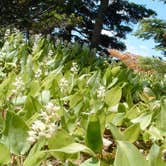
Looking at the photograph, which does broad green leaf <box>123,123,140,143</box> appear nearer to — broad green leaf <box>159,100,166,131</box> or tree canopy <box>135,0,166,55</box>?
broad green leaf <box>159,100,166,131</box>

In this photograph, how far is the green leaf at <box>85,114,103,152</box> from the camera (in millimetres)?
2084

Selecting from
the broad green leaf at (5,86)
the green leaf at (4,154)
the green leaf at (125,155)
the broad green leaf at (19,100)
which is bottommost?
the green leaf at (4,154)

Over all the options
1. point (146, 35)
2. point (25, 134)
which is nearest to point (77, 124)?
point (25, 134)

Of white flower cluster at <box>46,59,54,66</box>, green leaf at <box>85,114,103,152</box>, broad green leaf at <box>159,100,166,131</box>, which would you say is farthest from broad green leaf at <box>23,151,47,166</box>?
white flower cluster at <box>46,59,54,66</box>

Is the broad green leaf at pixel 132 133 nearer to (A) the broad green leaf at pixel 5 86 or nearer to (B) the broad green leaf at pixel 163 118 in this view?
(B) the broad green leaf at pixel 163 118

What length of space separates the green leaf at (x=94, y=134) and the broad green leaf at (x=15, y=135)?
0.94 ft

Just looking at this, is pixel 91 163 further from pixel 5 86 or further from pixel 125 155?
pixel 5 86

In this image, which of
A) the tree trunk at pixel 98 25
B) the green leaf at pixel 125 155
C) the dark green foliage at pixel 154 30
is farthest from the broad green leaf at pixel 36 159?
the tree trunk at pixel 98 25

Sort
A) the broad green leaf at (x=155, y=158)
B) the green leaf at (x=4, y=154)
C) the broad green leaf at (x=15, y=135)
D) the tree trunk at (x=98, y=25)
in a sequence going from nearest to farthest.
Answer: the broad green leaf at (x=155, y=158) → the green leaf at (x=4, y=154) → the broad green leaf at (x=15, y=135) → the tree trunk at (x=98, y=25)

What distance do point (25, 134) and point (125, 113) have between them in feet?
2.96

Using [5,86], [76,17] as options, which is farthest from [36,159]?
[76,17]

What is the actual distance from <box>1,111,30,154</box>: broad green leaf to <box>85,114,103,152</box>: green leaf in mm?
287

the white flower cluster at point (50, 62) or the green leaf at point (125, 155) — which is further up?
the white flower cluster at point (50, 62)

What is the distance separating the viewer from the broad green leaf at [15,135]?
216cm
